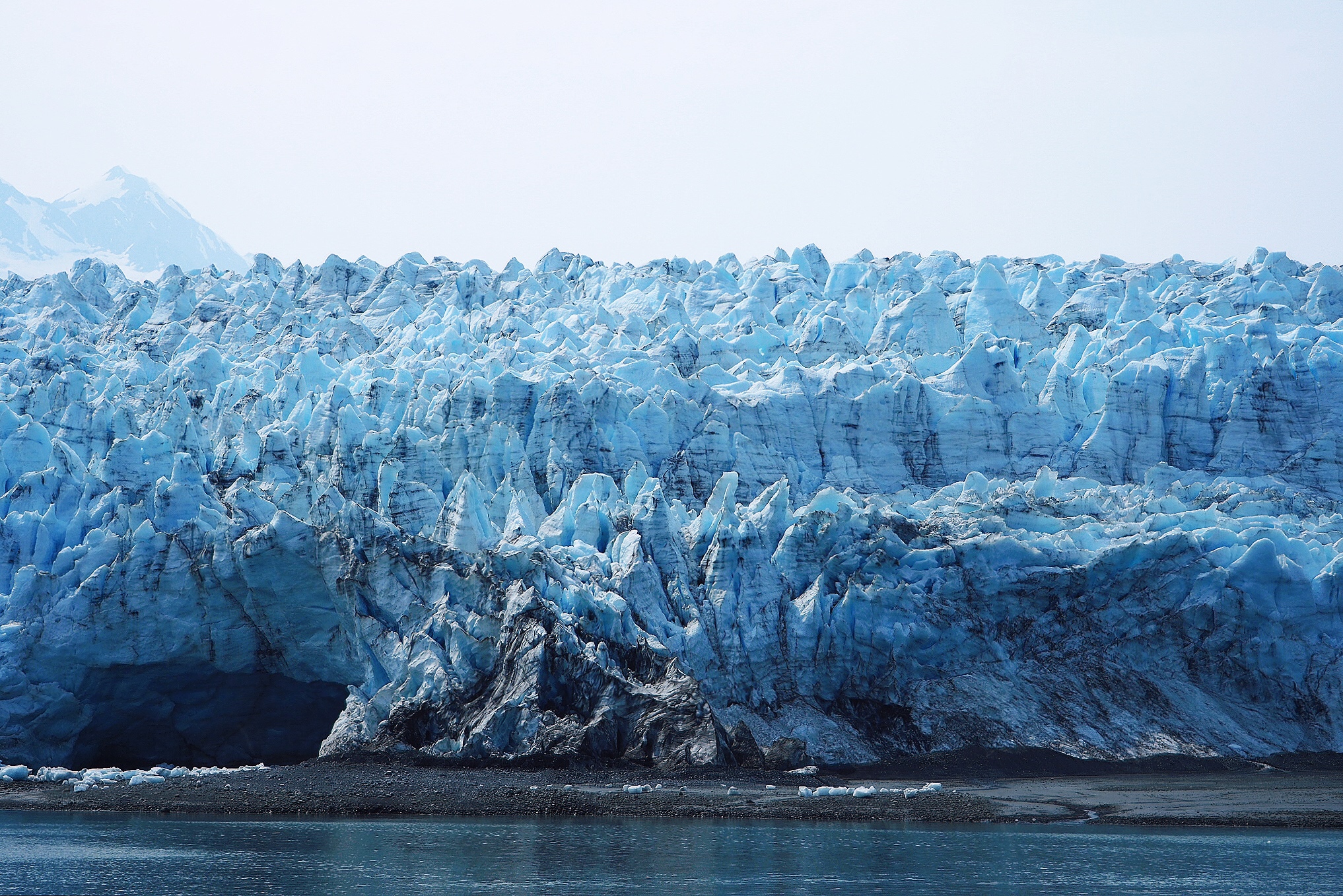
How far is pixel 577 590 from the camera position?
141 ft

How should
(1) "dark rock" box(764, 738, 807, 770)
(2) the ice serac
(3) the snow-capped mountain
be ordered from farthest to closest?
(3) the snow-capped mountain
(2) the ice serac
(1) "dark rock" box(764, 738, 807, 770)

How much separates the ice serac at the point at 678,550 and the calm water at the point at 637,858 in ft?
20.0

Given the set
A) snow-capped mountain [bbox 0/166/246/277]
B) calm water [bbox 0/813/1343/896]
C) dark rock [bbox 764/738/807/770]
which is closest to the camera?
calm water [bbox 0/813/1343/896]

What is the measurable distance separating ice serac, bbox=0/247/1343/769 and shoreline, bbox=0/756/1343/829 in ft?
4.24

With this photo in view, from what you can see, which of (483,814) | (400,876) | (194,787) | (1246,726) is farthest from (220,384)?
(1246,726)

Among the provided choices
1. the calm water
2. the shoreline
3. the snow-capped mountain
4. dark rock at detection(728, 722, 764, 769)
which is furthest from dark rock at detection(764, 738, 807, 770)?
the snow-capped mountain

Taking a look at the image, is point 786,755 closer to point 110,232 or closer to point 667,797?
point 667,797

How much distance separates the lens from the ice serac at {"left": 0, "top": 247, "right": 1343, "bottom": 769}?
41.5 m

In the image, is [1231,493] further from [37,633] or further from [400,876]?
[37,633]

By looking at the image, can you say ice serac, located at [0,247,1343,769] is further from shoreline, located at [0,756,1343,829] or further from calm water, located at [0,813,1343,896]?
calm water, located at [0,813,1343,896]

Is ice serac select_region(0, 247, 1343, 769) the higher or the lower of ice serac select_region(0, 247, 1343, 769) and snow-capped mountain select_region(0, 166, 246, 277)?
the lower

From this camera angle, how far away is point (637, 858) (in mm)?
29516

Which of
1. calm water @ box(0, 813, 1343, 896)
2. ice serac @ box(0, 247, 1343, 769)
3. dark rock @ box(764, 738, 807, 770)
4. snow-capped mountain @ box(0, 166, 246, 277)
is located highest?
snow-capped mountain @ box(0, 166, 246, 277)

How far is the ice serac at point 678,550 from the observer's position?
136 ft
